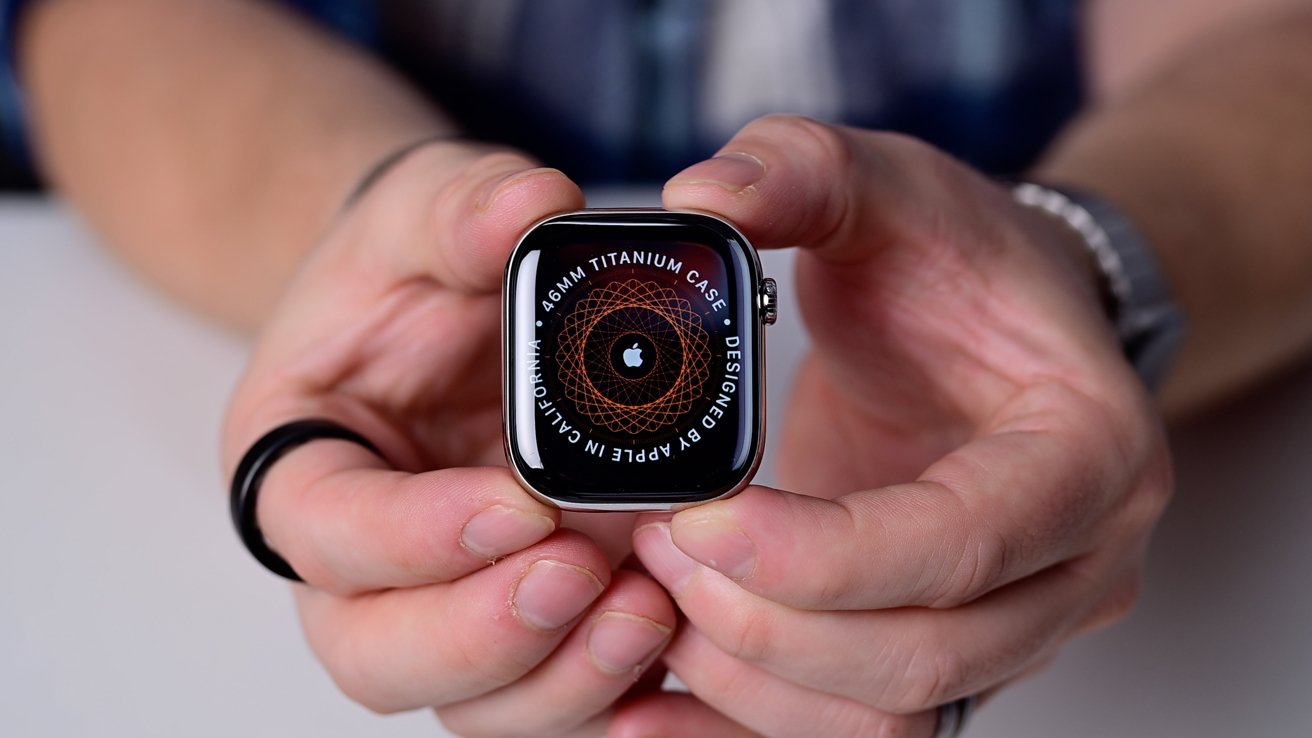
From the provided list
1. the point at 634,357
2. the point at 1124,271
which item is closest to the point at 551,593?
the point at 634,357

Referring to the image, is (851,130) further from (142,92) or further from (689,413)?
(142,92)

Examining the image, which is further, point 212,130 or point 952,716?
point 212,130

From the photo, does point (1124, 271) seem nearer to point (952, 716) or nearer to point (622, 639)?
point (952, 716)

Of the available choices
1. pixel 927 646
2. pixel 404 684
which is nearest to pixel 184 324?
pixel 404 684

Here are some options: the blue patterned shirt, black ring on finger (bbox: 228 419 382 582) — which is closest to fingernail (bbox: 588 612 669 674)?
black ring on finger (bbox: 228 419 382 582)

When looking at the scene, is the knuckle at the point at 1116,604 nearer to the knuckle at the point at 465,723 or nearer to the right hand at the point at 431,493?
the right hand at the point at 431,493

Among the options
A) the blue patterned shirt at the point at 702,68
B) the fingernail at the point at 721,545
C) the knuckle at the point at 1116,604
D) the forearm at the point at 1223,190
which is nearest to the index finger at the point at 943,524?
the fingernail at the point at 721,545
